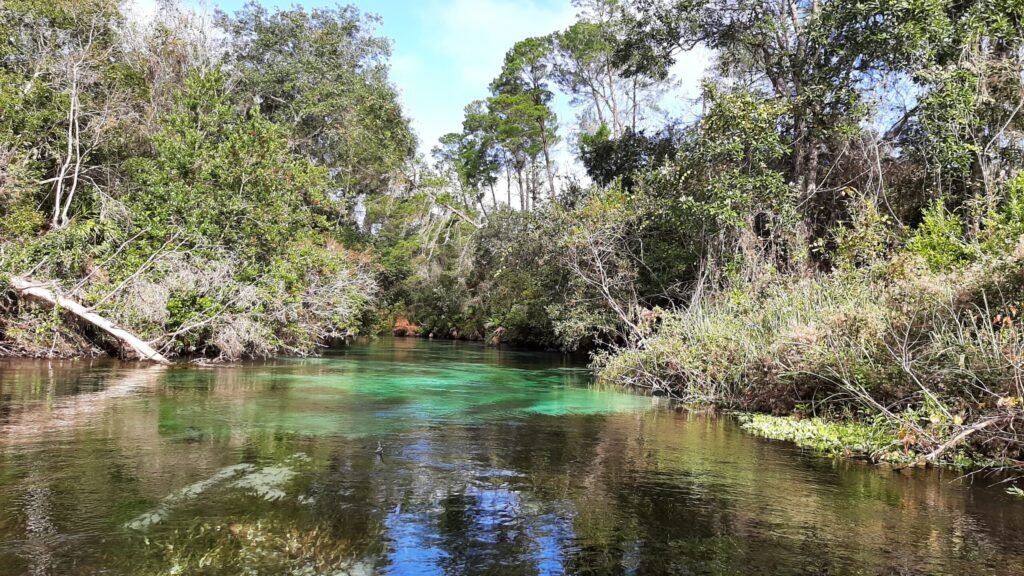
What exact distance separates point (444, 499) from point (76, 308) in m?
14.2

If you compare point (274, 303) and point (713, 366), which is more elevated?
point (274, 303)

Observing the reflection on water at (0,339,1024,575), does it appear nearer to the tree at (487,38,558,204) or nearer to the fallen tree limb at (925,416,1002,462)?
the fallen tree limb at (925,416,1002,462)

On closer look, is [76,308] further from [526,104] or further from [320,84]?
[526,104]

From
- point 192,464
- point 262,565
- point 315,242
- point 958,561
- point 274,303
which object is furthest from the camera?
point 315,242

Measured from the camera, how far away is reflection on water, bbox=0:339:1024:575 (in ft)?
14.6

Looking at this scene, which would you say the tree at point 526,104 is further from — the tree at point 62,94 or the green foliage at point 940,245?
the green foliage at point 940,245

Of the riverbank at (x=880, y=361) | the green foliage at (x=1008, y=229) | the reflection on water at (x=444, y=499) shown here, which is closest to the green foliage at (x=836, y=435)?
the riverbank at (x=880, y=361)

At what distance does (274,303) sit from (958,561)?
17.9 metres

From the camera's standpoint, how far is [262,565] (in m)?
4.21

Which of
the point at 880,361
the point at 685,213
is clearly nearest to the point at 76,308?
the point at 685,213

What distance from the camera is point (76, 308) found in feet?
51.0

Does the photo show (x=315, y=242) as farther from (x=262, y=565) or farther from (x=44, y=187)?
(x=262, y=565)

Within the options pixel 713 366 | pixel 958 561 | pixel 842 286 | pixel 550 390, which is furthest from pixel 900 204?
pixel 958 561

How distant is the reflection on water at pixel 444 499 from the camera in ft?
14.6
